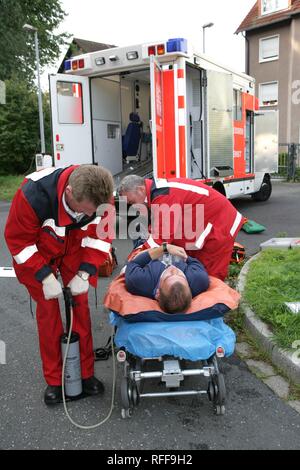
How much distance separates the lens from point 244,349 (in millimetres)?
3777

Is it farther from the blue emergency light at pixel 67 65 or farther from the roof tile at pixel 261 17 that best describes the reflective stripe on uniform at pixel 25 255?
the roof tile at pixel 261 17

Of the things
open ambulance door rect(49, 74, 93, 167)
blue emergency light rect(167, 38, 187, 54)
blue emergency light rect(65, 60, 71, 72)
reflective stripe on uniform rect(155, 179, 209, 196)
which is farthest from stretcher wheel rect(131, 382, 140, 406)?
blue emergency light rect(65, 60, 71, 72)

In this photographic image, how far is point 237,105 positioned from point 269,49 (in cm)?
1878

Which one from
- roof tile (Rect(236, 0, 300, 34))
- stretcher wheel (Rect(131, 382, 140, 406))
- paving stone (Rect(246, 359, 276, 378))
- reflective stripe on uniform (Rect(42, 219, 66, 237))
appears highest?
roof tile (Rect(236, 0, 300, 34))

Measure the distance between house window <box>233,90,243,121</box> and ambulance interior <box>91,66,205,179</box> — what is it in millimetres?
1698

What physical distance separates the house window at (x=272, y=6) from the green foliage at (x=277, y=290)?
24.7 m

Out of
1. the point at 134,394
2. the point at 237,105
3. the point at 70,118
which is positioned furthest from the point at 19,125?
the point at 134,394

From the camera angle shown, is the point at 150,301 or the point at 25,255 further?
the point at 150,301

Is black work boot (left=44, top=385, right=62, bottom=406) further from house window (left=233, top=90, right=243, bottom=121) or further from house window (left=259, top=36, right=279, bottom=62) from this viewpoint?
house window (left=259, top=36, right=279, bottom=62)

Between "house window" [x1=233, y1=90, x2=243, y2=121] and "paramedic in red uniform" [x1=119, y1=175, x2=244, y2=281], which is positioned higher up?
"house window" [x1=233, y1=90, x2=243, y2=121]

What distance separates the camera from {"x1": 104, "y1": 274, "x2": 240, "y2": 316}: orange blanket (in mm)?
2926

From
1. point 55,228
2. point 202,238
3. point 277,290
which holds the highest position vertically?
point 55,228

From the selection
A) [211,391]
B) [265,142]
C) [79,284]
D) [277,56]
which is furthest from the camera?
[277,56]

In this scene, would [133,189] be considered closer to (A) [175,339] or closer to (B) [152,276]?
(B) [152,276]
